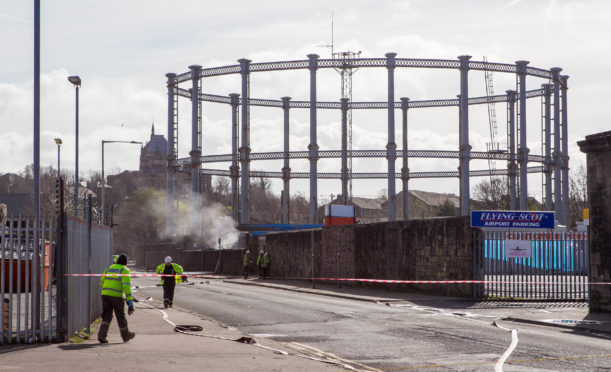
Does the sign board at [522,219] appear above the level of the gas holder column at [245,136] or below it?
below

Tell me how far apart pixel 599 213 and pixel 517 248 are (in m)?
4.42

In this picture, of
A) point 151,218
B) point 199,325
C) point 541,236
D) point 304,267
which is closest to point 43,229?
point 199,325

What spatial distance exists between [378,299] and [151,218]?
257 ft

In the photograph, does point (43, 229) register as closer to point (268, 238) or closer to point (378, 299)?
point (378, 299)

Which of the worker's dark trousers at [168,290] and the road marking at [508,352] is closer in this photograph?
the road marking at [508,352]

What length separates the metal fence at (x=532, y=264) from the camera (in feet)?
78.5

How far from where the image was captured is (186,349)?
39.2 feet

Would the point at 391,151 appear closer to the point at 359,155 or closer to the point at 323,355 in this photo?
the point at 359,155

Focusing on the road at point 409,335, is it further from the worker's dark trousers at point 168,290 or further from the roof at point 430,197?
the roof at point 430,197

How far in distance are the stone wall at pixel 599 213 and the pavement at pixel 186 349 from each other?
0.66m

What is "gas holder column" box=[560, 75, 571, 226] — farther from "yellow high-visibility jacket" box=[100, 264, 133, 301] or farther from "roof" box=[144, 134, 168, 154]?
"roof" box=[144, 134, 168, 154]

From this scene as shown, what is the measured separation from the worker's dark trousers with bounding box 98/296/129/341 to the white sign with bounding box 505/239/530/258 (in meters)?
14.6

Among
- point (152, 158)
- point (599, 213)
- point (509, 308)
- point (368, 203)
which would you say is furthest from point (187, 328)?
point (152, 158)

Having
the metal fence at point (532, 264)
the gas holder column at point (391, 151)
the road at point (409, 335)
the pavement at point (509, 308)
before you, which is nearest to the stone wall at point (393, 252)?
the metal fence at point (532, 264)
